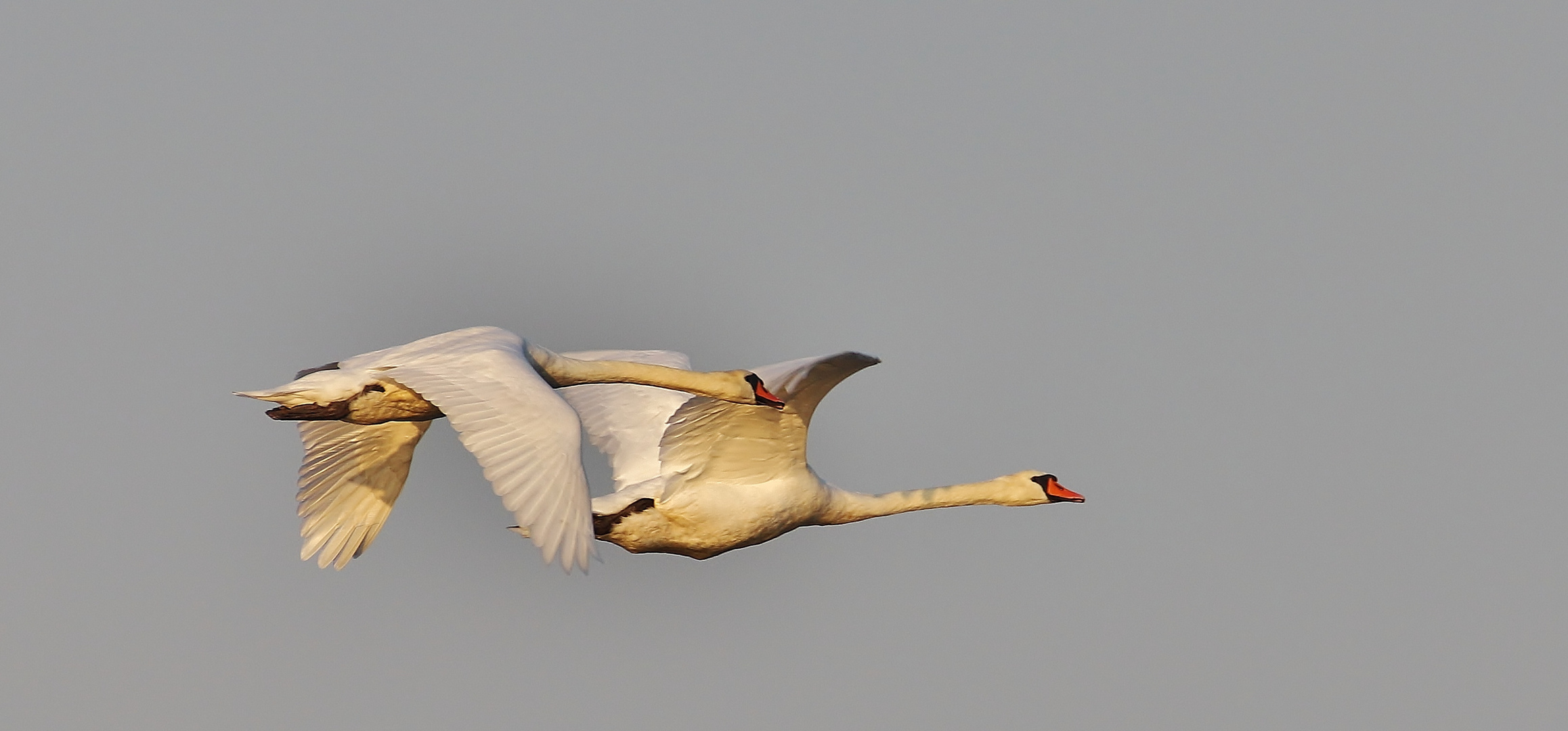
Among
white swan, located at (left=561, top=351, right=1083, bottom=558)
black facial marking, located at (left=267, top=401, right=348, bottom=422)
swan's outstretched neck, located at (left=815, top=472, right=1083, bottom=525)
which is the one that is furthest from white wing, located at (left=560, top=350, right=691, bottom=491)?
black facial marking, located at (left=267, top=401, right=348, bottom=422)

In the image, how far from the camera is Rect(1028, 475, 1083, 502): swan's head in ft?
65.5

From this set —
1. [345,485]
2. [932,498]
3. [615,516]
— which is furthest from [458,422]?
[932,498]

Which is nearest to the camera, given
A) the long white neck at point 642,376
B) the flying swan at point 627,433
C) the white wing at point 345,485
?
the flying swan at point 627,433

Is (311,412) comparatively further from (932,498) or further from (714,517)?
(932,498)

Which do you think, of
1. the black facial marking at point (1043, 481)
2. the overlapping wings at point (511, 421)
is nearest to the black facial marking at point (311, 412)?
the overlapping wings at point (511, 421)

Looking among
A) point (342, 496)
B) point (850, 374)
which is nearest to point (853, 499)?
point (850, 374)

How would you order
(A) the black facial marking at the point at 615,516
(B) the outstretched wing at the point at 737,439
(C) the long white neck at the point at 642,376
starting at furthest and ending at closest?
(A) the black facial marking at the point at 615,516 → (B) the outstretched wing at the point at 737,439 → (C) the long white neck at the point at 642,376

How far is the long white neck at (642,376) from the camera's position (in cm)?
1777

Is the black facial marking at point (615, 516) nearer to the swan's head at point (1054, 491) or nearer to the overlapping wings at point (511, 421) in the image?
the overlapping wings at point (511, 421)

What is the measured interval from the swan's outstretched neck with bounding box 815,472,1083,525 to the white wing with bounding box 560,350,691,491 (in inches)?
70.1

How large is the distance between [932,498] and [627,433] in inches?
118

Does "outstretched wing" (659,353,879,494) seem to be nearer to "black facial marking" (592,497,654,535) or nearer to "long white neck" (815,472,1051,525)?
"black facial marking" (592,497,654,535)

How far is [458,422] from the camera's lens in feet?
50.0

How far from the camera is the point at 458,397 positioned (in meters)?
15.6
